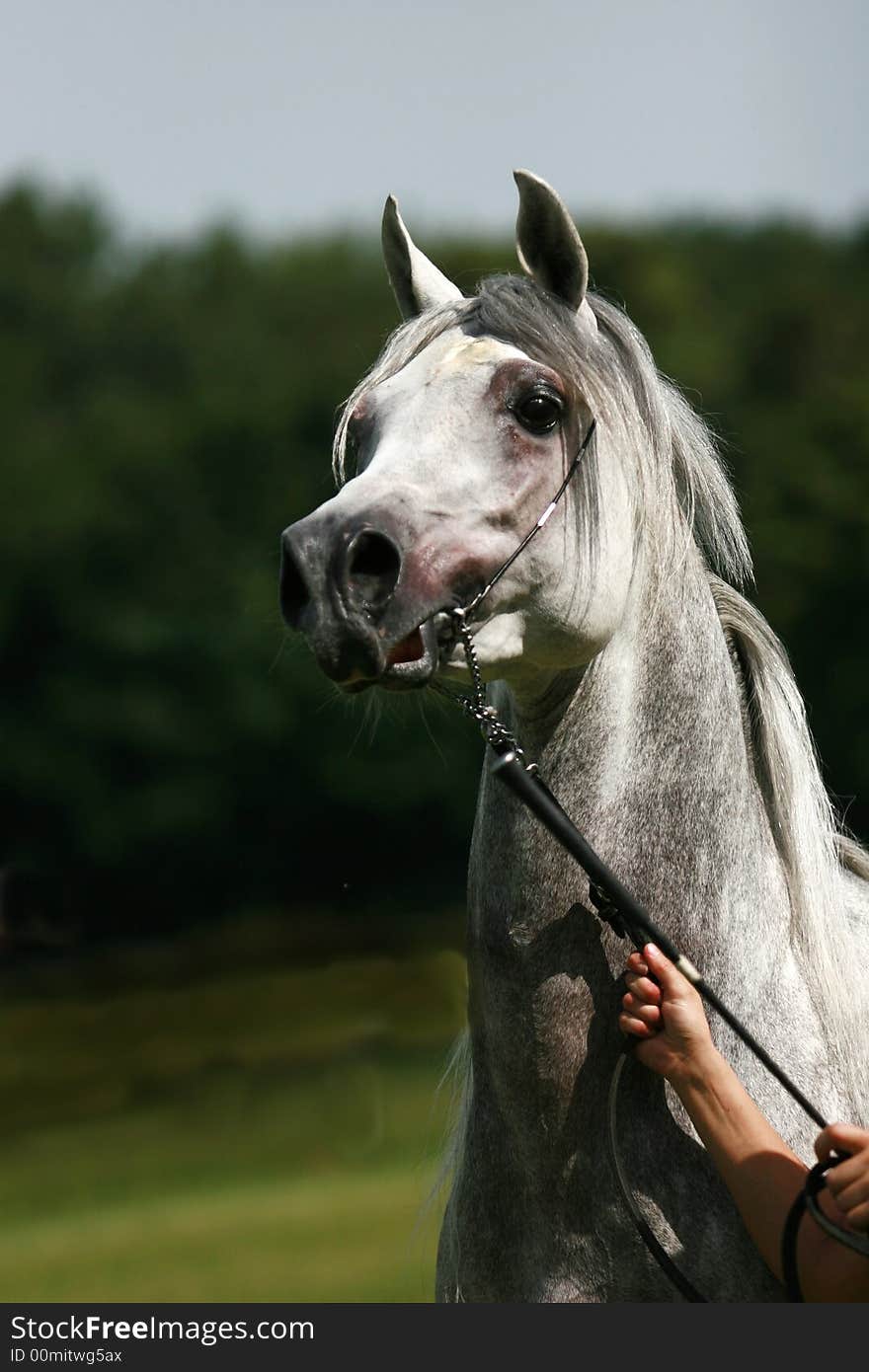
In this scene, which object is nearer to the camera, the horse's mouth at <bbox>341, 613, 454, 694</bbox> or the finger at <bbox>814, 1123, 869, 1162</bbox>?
the finger at <bbox>814, 1123, 869, 1162</bbox>

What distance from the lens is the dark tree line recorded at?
1806 centimetres

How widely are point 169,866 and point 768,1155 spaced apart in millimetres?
16964

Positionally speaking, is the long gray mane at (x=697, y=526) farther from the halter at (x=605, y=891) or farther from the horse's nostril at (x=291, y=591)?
the horse's nostril at (x=291, y=591)

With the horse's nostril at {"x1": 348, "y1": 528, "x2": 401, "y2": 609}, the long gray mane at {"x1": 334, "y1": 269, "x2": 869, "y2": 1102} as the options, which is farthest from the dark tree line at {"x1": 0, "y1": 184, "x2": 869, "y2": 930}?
the horse's nostril at {"x1": 348, "y1": 528, "x2": 401, "y2": 609}

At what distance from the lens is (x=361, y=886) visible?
1819cm

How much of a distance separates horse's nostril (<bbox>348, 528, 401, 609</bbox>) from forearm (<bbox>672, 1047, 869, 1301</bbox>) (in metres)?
0.94

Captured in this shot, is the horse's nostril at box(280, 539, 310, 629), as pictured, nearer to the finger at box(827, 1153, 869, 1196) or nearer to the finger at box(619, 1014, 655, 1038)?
the finger at box(619, 1014, 655, 1038)

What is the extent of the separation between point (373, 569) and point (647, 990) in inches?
33.9

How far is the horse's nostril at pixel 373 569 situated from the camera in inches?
96.8

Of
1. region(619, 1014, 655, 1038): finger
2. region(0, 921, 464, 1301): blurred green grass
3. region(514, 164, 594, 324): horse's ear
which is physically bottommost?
region(619, 1014, 655, 1038): finger

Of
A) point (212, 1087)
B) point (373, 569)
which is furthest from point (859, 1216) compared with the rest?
point (212, 1087)

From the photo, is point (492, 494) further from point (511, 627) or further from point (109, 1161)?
point (109, 1161)

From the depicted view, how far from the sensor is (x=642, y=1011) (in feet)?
8.55

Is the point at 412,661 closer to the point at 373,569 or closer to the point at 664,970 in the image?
the point at 373,569
